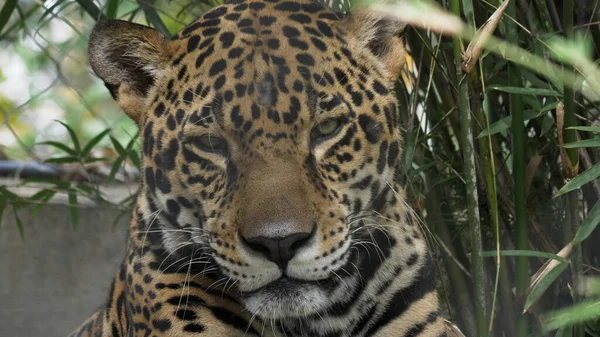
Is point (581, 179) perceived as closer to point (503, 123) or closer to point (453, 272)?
point (503, 123)

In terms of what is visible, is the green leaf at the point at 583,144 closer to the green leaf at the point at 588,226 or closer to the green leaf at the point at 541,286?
the green leaf at the point at 588,226

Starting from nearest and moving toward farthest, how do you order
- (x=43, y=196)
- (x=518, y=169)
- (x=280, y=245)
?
(x=280, y=245)
(x=518, y=169)
(x=43, y=196)

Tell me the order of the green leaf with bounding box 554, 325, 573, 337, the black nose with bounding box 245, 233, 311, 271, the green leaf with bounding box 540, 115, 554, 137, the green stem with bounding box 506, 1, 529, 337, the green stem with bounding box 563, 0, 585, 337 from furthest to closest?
the green leaf with bounding box 540, 115, 554, 137 < the green stem with bounding box 506, 1, 529, 337 < the green leaf with bounding box 554, 325, 573, 337 < the green stem with bounding box 563, 0, 585, 337 < the black nose with bounding box 245, 233, 311, 271

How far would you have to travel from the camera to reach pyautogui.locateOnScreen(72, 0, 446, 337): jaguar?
2.96 metres

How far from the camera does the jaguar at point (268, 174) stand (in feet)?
9.70

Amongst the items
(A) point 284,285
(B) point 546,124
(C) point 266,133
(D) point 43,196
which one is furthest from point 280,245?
(D) point 43,196

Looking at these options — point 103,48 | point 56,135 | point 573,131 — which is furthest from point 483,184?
point 56,135

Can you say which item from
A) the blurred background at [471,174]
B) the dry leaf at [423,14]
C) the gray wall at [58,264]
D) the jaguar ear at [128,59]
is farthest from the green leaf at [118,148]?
the dry leaf at [423,14]

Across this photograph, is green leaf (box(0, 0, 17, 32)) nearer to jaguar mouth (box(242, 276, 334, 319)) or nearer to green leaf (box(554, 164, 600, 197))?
jaguar mouth (box(242, 276, 334, 319))

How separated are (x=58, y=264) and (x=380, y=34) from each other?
3318mm

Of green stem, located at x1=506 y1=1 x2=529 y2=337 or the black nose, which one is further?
green stem, located at x1=506 y1=1 x2=529 y2=337

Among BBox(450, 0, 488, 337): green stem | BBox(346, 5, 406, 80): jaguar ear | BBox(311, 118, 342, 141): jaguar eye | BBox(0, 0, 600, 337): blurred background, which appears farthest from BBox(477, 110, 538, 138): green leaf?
BBox(311, 118, 342, 141): jaguar eye

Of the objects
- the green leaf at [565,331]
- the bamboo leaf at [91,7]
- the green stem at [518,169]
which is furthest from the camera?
the bamboo leaf at [91,7]

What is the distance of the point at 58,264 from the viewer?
19.8 feet
